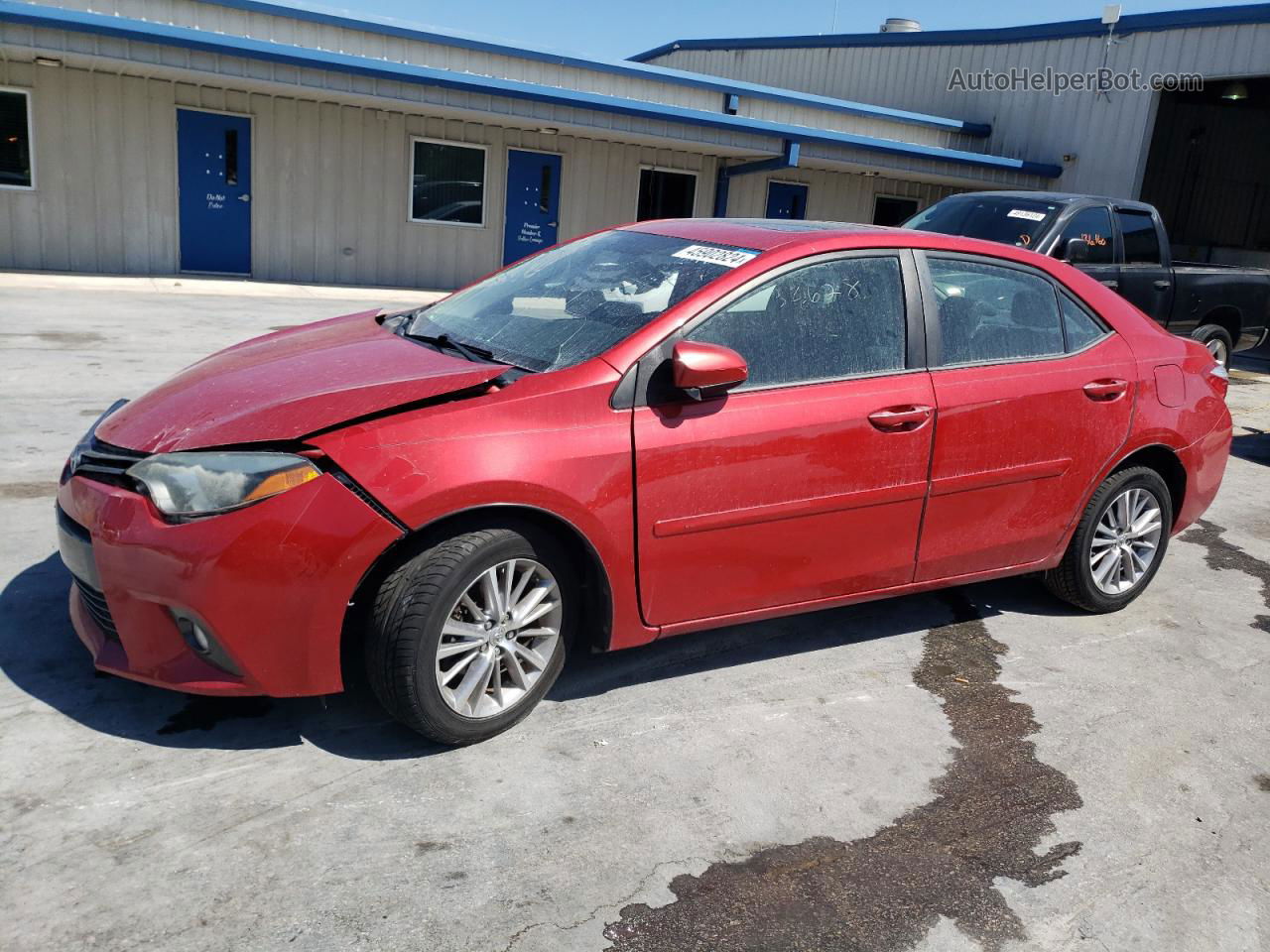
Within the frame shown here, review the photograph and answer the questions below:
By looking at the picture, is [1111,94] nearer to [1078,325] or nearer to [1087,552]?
[1078,325]

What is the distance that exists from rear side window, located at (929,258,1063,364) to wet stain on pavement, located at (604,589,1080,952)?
1485 millimetres

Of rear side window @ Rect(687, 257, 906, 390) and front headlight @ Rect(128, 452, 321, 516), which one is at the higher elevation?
rear side window @ Rect(687, 257, 906, 390)

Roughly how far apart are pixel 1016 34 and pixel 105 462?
23.3 meters

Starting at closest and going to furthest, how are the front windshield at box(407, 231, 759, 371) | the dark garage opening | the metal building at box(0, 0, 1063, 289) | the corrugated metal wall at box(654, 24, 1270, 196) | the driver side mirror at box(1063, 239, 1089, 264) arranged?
the front windshield at box(407, 231, 759, 371) → the driver side mirror at box(1063, 239, 1089, 264) → the metal building at box(0, 0, 1063, 289) → the corrugated metal wall at box(654, 24, 1270, 196) → the dark garage opening

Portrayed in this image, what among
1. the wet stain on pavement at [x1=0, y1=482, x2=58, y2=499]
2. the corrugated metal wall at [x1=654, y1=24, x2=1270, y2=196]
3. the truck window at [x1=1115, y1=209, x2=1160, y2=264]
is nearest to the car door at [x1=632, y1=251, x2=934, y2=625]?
the wet stain on pavement at [x1=0, y1=482, x2=58, y2=499]

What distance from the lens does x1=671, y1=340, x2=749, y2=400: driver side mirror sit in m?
3.22

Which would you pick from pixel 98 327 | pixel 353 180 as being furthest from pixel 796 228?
pixel 353 180

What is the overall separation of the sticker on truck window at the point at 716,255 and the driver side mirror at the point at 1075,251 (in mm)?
5890

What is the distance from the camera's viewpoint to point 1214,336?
1063 cm

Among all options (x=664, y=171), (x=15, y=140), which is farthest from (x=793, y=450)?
(x=664, y=171)

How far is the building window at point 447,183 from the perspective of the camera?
17203mm

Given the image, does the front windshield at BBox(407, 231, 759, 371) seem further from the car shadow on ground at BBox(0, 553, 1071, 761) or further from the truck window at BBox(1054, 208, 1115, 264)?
the truck window at BBox(1054, 208, 1115, 264)

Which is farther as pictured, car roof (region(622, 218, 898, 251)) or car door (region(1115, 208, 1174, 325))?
car door (region(1115, 208, 1174, 325))

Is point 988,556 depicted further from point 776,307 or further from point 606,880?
point 606,880
